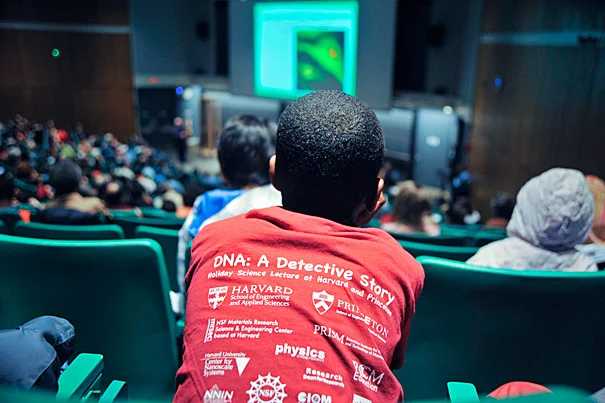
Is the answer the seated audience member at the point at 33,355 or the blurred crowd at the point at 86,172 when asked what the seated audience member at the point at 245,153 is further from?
the blurred crowd at the point at 86,172

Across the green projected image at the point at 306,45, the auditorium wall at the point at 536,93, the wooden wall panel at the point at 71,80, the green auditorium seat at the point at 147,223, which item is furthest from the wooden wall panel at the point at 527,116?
the wooden wall panel at the point at 71,80

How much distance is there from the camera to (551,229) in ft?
5.83

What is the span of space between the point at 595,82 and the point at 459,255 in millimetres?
3376

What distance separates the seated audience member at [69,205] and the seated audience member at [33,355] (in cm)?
206

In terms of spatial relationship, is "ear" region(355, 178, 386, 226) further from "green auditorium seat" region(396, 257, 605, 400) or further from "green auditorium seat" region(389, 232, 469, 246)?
"green auditorium seat" region(389, 232, 469, 246)

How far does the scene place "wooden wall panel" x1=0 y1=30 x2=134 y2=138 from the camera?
13477 mm

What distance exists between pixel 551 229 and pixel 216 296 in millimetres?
1387

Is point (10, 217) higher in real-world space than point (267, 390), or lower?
lower

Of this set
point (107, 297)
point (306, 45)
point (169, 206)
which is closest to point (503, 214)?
point (169, 206)

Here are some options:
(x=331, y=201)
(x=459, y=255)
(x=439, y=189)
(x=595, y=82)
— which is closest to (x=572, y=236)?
(x=459, y=255)

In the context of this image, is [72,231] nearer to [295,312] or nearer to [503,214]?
[295,312]

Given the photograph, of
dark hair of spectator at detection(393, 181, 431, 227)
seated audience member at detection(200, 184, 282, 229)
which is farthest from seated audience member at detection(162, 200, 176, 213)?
seated audience member at detection(200, 184, 282, 229)

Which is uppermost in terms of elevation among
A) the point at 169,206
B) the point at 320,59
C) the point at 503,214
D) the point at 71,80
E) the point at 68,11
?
the point at 68,11

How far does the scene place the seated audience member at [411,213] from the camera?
354cm
